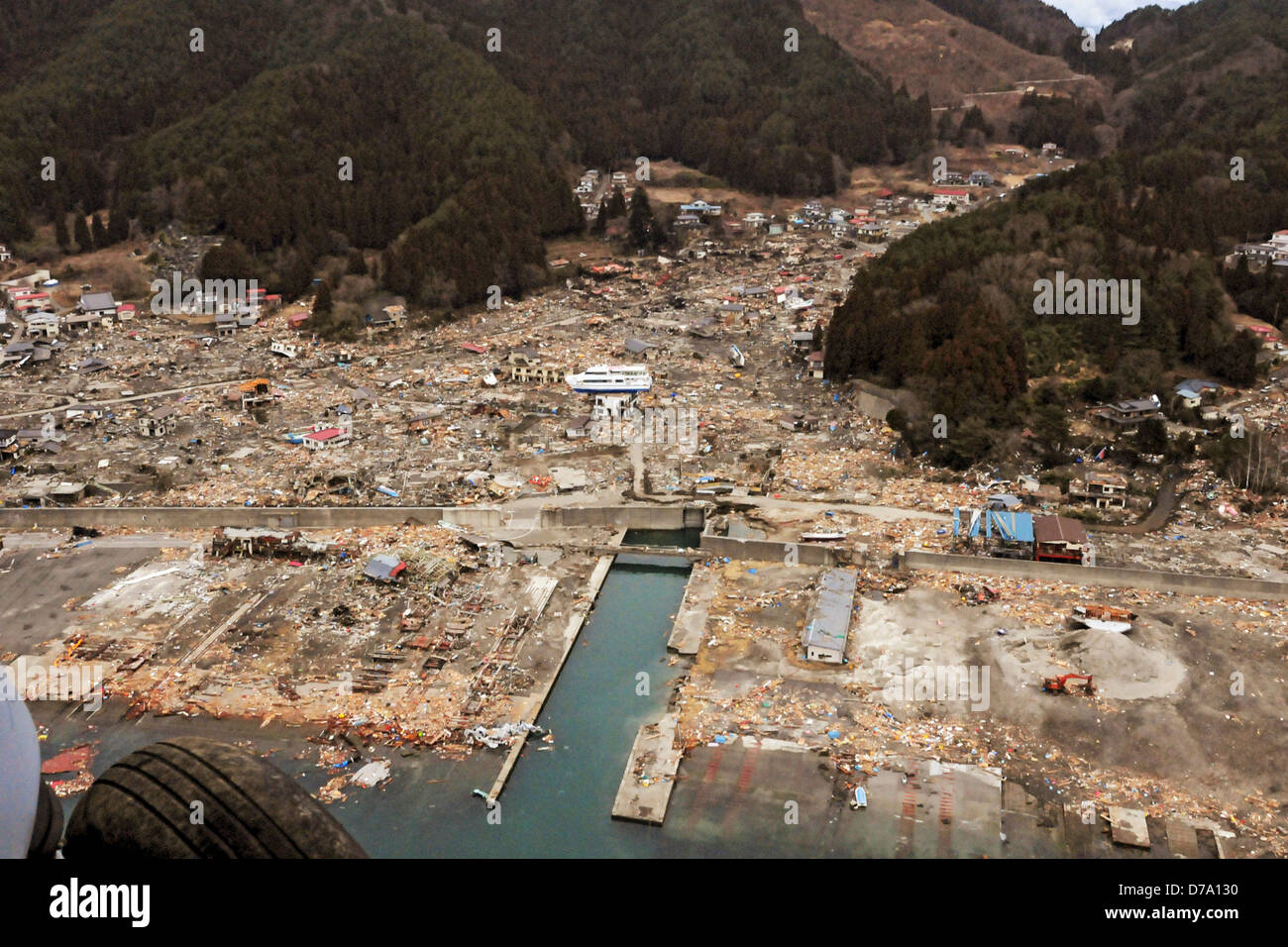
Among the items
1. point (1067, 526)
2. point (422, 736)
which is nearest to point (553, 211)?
point (1067, 526)

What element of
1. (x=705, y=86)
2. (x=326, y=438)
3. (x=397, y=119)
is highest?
(x=705, y=86)

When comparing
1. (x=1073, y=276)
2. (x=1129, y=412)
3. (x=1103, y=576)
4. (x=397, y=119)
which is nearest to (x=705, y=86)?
(x=397, y=119)

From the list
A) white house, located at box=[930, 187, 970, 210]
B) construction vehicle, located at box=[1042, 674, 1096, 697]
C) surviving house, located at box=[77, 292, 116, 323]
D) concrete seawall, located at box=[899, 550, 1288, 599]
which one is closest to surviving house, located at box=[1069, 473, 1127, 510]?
concrete seawall, located at box=[899, 550, 1288, 599]

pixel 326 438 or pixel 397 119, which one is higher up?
pixel 397 119

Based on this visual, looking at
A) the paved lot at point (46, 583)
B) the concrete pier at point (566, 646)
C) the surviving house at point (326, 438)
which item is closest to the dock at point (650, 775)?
the concrete pier at point (566, 646)

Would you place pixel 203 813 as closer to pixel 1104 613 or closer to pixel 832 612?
pixel 832 612

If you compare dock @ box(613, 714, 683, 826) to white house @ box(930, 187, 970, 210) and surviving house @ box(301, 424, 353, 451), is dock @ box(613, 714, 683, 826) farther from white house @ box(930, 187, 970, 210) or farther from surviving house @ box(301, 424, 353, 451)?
white house @ box(930, 187, 970, 210)
